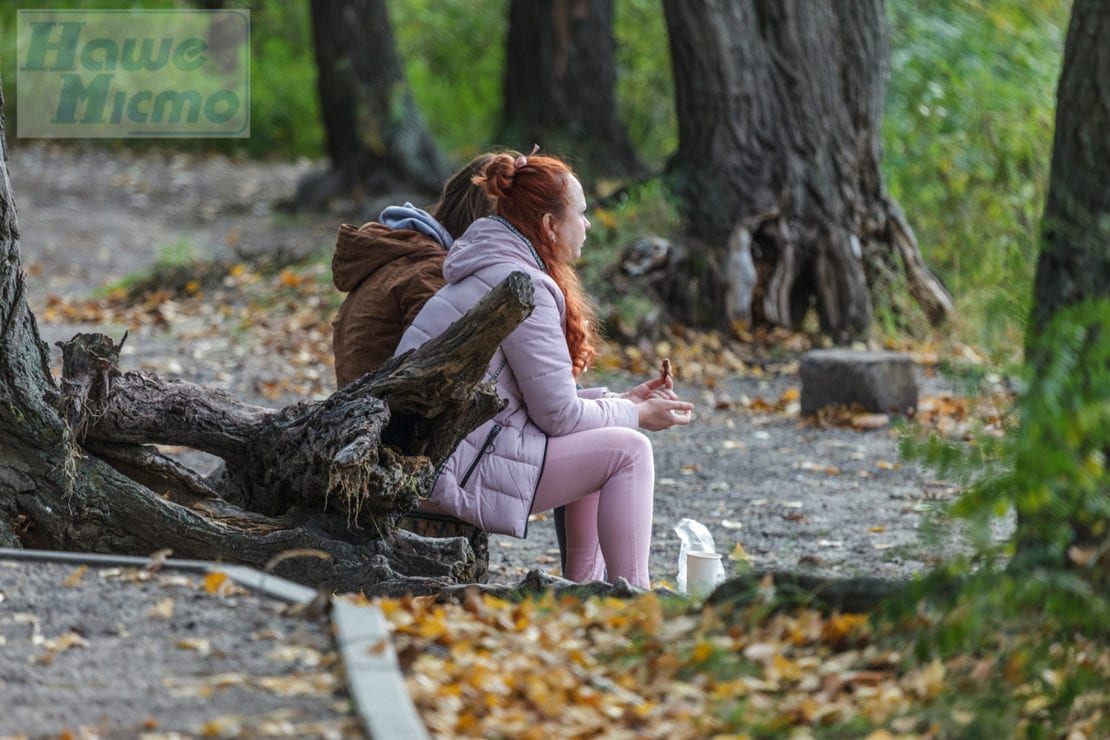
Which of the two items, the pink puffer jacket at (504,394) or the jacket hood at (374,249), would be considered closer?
the pink puffer jacket at (504,394)

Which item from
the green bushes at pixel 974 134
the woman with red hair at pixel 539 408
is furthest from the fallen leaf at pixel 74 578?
the green bushes at pixel 974 134

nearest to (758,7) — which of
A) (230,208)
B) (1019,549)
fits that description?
(1019,549)

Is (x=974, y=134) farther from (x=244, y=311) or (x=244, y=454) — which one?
(x=244, y=454)

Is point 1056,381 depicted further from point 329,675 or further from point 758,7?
point 758,7

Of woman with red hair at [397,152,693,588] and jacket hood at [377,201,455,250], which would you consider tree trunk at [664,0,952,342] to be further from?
woman with red hair at [397,152,693,588]

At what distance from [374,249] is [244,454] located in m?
0.96

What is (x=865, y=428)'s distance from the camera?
25.2 feet

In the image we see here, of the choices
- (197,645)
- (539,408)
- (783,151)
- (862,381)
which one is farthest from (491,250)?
(783,151)

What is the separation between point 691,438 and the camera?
24.8ft

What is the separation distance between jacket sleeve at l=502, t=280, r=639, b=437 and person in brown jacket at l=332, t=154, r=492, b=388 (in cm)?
52

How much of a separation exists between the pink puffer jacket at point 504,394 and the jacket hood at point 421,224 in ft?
1.68

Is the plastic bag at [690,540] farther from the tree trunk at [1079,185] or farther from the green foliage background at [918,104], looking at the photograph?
the tree trunk at [1079,185]

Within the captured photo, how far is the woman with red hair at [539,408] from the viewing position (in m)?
4.53

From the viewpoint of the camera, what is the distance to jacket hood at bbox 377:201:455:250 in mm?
5121
